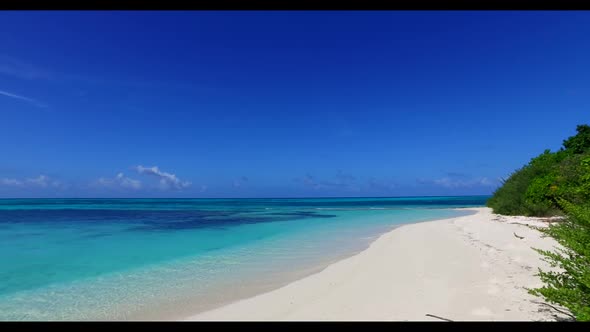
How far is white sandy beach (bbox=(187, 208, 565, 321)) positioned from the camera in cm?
488

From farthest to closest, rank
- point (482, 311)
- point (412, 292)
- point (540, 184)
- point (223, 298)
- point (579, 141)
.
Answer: point (579, 141)
point (540, 184)
point (223, 298)
point (412, 292)
point (482, 311)

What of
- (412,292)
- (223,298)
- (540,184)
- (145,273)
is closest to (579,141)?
(540,184)

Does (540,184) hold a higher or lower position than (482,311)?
higher

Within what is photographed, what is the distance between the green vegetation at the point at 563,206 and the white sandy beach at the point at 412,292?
1.80ft

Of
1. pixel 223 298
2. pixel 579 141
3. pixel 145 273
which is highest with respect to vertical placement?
pixel 579 141

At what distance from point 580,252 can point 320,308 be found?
3664mm

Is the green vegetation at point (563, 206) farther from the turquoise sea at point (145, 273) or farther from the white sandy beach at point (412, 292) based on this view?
the turquoise sea at point (145, 273)

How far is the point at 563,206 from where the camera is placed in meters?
3.78

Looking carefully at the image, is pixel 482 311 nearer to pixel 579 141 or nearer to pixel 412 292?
pixel 412 292

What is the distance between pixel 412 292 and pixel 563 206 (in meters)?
3.02

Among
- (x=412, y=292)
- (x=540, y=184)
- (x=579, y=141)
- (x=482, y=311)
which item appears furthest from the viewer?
(x=579, y=141)
